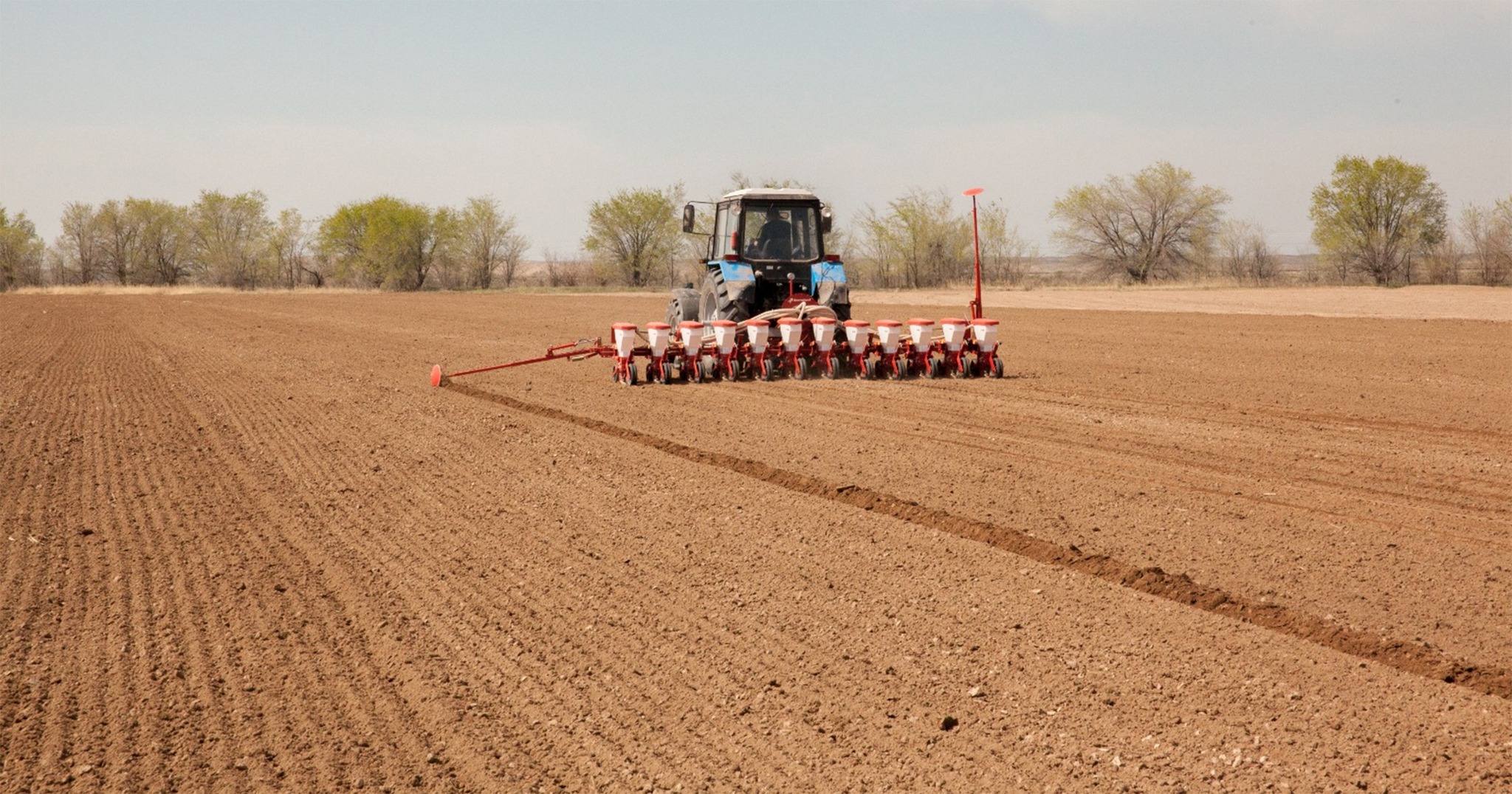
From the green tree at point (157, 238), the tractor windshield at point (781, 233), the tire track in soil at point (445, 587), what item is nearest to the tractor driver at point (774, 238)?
the tractor windshield at point (781, 233)

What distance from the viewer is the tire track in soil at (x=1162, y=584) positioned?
13.7 ft

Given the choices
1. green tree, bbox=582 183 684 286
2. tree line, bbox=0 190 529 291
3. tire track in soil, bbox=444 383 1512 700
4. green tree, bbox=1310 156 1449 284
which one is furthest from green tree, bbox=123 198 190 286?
tire track in soil, bbox=444 383 1512 700

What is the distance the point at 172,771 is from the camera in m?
3.52

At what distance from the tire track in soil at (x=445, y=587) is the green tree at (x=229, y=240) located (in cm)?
7186

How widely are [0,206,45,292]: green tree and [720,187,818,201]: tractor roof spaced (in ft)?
237

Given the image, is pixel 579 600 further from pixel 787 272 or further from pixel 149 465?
pixel 787 272

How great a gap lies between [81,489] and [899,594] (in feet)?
18.2

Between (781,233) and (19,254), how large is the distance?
7457cm

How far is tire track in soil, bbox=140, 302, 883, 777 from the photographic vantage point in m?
4.06

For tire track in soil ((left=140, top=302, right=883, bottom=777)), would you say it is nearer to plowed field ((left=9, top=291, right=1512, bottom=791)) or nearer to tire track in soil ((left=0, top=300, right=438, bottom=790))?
plowed field ((left=9, top=291, right=1512, bottom=791))

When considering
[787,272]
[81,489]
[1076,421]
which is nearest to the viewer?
[81,489]

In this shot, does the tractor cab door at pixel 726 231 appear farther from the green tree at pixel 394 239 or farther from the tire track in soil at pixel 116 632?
the green tree at pixel 394 239

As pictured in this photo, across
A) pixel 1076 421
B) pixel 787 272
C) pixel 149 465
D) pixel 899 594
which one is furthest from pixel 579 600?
pixel 787 272

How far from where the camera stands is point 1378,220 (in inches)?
1783
